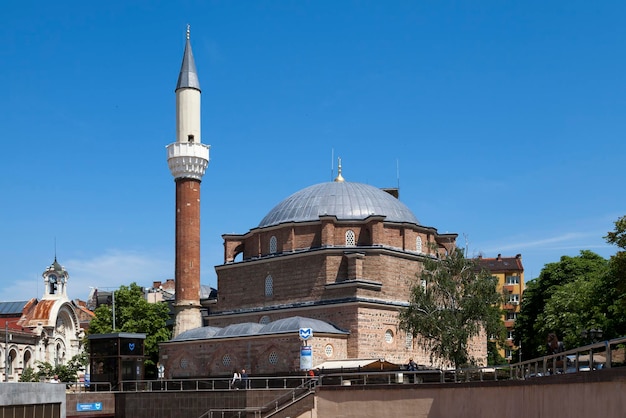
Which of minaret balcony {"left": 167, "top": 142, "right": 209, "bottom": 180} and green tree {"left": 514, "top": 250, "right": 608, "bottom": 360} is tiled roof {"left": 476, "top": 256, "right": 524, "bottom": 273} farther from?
minaret balcony {"left": 167, "top": 142, "right": 209, "bottom": 180}

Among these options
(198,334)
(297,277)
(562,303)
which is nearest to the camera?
(562,303)

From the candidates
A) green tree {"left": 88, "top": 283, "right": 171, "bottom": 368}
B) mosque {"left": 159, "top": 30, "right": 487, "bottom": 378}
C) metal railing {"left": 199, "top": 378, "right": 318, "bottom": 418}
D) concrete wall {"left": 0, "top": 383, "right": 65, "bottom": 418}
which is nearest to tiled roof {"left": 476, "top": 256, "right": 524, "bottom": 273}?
mosque {"left": 159, "top": 30, "right": 487, "bottom": 378}

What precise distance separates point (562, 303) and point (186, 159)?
2118 centimetres

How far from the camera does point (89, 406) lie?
33625 mm

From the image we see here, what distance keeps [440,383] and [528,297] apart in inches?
1309

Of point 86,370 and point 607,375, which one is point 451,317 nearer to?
point 607,375

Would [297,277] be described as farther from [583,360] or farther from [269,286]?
[583,360]

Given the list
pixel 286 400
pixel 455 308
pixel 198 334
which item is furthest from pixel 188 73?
pixel 286 400

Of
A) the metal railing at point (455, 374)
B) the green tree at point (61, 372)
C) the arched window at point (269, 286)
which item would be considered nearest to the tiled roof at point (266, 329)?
the arched window at point (269, 286)

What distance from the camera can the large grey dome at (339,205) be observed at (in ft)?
155

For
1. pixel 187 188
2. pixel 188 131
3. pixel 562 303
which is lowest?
pixel 562 303

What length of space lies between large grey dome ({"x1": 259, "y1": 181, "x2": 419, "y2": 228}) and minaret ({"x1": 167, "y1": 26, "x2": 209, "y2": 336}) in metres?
4.01

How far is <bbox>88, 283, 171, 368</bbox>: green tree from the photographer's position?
53406mm

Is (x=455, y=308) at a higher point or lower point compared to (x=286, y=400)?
higher
